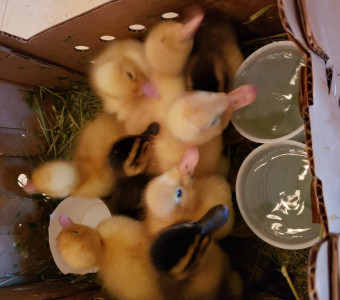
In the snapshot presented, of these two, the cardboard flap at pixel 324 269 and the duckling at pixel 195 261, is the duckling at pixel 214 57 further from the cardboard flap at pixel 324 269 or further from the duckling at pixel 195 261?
the cardboard flap at pixel 324 269

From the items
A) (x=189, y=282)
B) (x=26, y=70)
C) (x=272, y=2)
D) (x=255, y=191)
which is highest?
(x=272, y=2)

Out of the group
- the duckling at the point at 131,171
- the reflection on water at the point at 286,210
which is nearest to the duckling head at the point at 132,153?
the duckling at the point at 131,171

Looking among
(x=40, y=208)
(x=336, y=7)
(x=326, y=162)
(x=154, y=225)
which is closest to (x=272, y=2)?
(x=336, y=7)

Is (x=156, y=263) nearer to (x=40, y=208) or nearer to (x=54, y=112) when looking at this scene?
(x=40, y=208)

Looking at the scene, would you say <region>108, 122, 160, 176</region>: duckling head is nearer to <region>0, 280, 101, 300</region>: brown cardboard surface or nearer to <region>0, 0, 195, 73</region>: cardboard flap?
<region>0, 0, 195, 73</region>: cardboard flap

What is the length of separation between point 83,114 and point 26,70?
292mm

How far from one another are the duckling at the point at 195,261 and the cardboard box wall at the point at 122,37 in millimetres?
377

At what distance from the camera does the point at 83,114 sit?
5.47 ft

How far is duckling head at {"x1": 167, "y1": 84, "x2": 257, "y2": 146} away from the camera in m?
1.11

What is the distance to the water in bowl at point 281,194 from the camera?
1.20m

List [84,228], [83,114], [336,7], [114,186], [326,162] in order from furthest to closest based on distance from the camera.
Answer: [83,114] < [114,186] < [84,228] < [336,7] < [326,162]

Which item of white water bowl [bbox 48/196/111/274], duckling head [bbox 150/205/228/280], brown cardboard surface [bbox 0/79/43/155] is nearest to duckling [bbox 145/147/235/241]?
duckling head [bbox 150/205/228/280]

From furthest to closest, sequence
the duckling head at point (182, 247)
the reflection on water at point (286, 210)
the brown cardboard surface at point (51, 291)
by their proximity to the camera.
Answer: the brown cardboard surface at point (51, 291) → the reflection on water at point (286, 210) → the duckling head at point (182, 247)

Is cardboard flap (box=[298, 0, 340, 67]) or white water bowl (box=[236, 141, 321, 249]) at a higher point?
Answer: cardboard flap (box=[298, 0, 340, 67])
